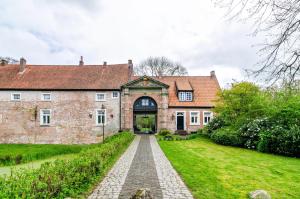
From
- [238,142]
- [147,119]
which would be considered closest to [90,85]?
[238,142]

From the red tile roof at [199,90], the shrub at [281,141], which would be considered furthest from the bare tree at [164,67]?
the shrub at [281,141]

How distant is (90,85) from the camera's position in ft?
99.6

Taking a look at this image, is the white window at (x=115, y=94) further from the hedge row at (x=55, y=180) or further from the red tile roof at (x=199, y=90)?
the hedge row at (x=55, y=180)

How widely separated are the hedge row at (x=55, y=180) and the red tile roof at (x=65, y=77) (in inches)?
876

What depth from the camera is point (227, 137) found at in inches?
870

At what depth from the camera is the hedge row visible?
437 centimetres

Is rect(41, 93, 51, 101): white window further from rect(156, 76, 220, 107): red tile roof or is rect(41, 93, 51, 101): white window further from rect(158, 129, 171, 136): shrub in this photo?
rect(156, 76, 220, 107): red tile roof

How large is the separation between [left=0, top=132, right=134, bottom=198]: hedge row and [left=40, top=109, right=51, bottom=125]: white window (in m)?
23.1

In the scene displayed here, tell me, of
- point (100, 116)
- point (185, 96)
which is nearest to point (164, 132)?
point (185, 96)

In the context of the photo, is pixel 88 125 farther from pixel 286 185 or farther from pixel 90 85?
pixel 286 185

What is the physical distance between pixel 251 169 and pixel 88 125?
2185cm

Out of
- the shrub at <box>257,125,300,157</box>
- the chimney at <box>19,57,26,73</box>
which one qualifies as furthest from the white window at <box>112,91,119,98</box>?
the shrub at <box>257,125,300,157</box>

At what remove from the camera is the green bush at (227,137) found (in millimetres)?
21462

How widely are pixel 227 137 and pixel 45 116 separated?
20.2 meters
